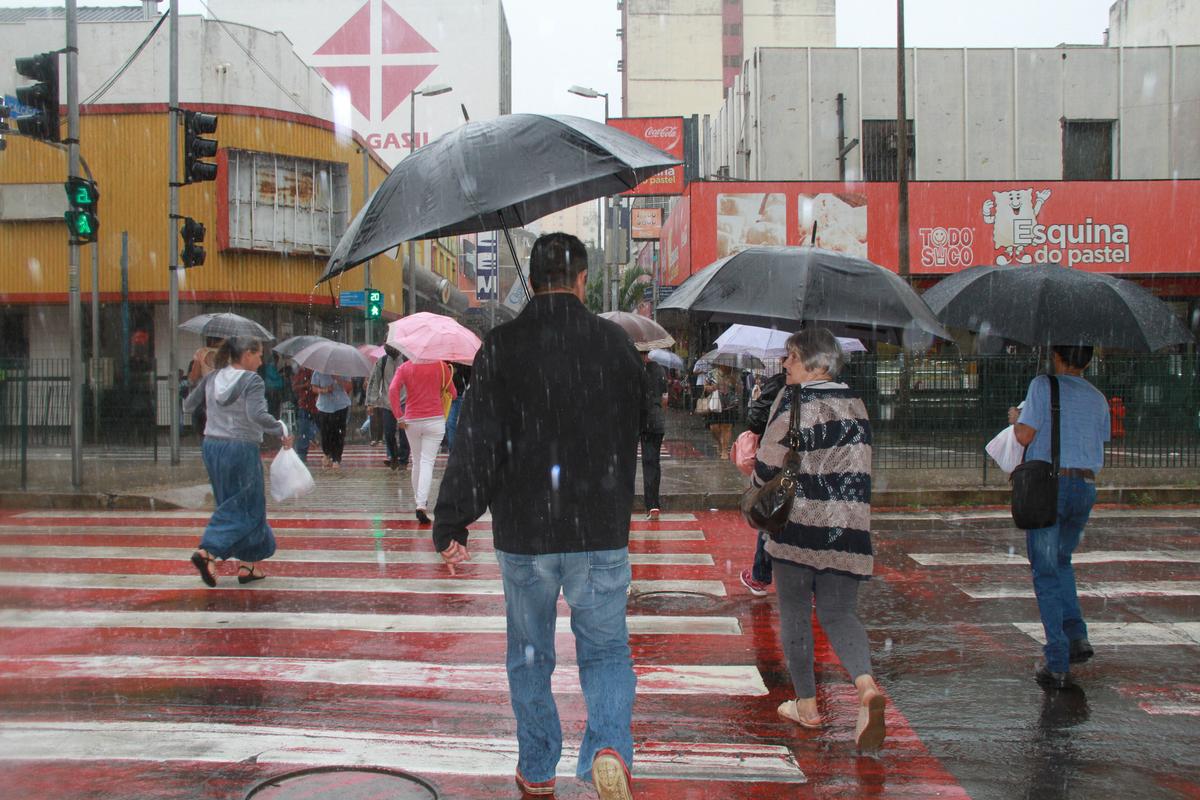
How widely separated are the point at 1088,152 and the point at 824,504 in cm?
2374

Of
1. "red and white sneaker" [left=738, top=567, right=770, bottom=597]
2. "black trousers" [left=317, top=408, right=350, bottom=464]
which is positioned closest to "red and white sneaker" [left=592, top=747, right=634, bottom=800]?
"red and white sneaker" [left=738, top=567, right=770, bottom=597]

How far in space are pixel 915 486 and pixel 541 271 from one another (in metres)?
10.0

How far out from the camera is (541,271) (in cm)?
371

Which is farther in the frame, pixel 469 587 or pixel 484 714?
pixel 469 587

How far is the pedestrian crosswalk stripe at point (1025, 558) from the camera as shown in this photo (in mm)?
8586

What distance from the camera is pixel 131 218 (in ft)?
80.8

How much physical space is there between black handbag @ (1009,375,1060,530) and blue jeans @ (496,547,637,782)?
2593 millimetres

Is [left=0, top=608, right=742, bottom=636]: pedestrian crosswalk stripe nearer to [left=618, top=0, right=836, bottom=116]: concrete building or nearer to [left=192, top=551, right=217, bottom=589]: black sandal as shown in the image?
[left=192, top=551, right=217, bottom=589]: black sandal

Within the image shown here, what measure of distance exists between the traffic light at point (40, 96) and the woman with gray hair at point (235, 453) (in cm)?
621

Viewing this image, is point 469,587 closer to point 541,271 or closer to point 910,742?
point 910,742

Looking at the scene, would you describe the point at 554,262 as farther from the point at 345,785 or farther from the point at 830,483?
the point at 345,785

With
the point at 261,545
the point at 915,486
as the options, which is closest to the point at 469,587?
the point at 261,545

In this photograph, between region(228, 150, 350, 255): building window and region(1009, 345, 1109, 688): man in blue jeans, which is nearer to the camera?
region(1009, 345, 1109, 688): man in blue jeans

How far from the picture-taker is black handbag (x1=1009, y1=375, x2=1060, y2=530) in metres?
5.33
